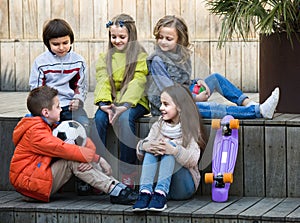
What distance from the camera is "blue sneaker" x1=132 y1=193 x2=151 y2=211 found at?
19.1 feet

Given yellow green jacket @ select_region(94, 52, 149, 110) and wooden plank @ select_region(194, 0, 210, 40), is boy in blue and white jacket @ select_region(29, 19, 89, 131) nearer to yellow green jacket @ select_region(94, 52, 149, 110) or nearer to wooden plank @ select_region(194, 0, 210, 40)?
yellow green jacket @ select_region(94, 52, 149, 110)

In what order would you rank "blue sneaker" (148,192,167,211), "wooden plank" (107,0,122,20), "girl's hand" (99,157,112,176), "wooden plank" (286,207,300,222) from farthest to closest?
"wooden plank" (107,0,122,20) → "girl's hand" (99,157,112,176) → "blue sneaker" (148,192,167,211) → "wooden plank" (286,207,300,222)

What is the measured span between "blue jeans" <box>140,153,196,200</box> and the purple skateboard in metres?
0.15

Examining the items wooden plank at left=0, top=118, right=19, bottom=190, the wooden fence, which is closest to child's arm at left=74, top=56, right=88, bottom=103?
wooden plank at left=0, top=118, right=19, bottom=190

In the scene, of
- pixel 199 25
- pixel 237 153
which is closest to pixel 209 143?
pixel 237 153

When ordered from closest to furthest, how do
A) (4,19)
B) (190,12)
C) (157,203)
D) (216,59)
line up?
1. (157,203)
2. (216,59)
3. (190,12)
4. (4,19)

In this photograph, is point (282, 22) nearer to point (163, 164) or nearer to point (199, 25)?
point (163, 164)

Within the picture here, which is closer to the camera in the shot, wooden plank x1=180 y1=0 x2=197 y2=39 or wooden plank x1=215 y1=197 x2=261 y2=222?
wooden plank x1=215 y1=197 x2=261 y2=222

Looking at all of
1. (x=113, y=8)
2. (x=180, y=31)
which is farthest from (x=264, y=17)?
(x=113, y=8)

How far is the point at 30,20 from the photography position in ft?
32.3

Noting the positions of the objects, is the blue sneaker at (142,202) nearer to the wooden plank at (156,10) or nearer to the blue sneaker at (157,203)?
the blue sneaker at (157,203)

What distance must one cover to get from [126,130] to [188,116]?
47 cm

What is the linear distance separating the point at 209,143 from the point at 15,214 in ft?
4.51

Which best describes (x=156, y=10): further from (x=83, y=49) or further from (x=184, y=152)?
(x=184, y=152)
